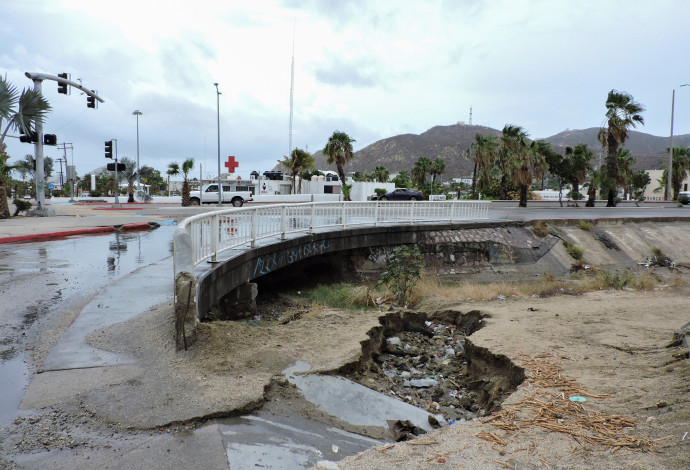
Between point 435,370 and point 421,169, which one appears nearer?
point 435,370

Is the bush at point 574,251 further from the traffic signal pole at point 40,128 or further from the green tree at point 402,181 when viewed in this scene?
the green tree at point 402,181

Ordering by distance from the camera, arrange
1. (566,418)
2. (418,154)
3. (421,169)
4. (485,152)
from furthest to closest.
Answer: (418,154) < (421,169) < (485,152) < (566,418)

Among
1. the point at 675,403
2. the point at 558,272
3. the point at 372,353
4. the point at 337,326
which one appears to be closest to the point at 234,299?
the point at 337,326

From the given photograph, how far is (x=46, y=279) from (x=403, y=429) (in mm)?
7360

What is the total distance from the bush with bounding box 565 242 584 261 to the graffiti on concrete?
38.2ft

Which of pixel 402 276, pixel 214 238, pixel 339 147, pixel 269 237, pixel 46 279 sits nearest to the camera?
pixel 214 238

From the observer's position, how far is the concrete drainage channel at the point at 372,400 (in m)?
3.83

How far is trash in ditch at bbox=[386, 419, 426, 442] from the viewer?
178 inches

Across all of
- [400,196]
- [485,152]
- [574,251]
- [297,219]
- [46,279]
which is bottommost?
[574,251]

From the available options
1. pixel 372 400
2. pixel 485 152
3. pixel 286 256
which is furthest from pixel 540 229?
pixel 485 152

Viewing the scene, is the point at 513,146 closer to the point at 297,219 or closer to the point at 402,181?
the point at 297,219

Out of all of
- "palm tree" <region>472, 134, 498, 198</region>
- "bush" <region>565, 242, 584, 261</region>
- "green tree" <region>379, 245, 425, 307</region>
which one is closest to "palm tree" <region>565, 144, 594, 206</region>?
"palm tree" <region>472, 134, 498, 198</region>

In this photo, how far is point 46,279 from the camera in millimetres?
9023

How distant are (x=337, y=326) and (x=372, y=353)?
2.55ft
